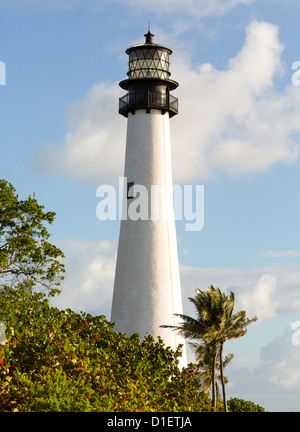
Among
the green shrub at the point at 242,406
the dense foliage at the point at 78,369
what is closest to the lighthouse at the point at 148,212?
the green shrub at the point at 242,406

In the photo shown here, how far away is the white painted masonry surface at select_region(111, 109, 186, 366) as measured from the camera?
4509 centimetres

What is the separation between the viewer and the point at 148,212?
4634cm

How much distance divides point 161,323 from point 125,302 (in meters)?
2.68

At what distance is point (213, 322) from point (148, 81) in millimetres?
16879

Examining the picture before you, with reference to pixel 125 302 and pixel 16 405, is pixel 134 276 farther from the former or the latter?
pixel 16 405

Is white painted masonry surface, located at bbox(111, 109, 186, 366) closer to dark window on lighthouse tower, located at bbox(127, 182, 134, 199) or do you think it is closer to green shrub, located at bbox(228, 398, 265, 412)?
dark window on lighthouse tower, located at bbox(127, 182, 134, 199)

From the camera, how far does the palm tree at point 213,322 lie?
45531 millimetres

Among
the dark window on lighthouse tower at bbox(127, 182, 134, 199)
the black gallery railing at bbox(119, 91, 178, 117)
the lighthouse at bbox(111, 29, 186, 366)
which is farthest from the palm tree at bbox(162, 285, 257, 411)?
the black gallery railing at bbox(119, 91, 178, 117)

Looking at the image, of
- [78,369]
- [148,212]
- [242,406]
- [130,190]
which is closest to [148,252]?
[148,212]

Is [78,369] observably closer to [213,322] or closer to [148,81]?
[213,322]

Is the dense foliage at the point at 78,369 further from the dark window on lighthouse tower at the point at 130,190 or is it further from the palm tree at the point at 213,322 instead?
the dark window on lighthouse tower at the point at 130,190

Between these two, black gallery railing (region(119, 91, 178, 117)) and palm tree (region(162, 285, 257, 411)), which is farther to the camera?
black gallery railing (region(119, 91, 178, 117))

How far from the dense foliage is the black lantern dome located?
795 inches

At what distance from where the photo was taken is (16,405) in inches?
832
